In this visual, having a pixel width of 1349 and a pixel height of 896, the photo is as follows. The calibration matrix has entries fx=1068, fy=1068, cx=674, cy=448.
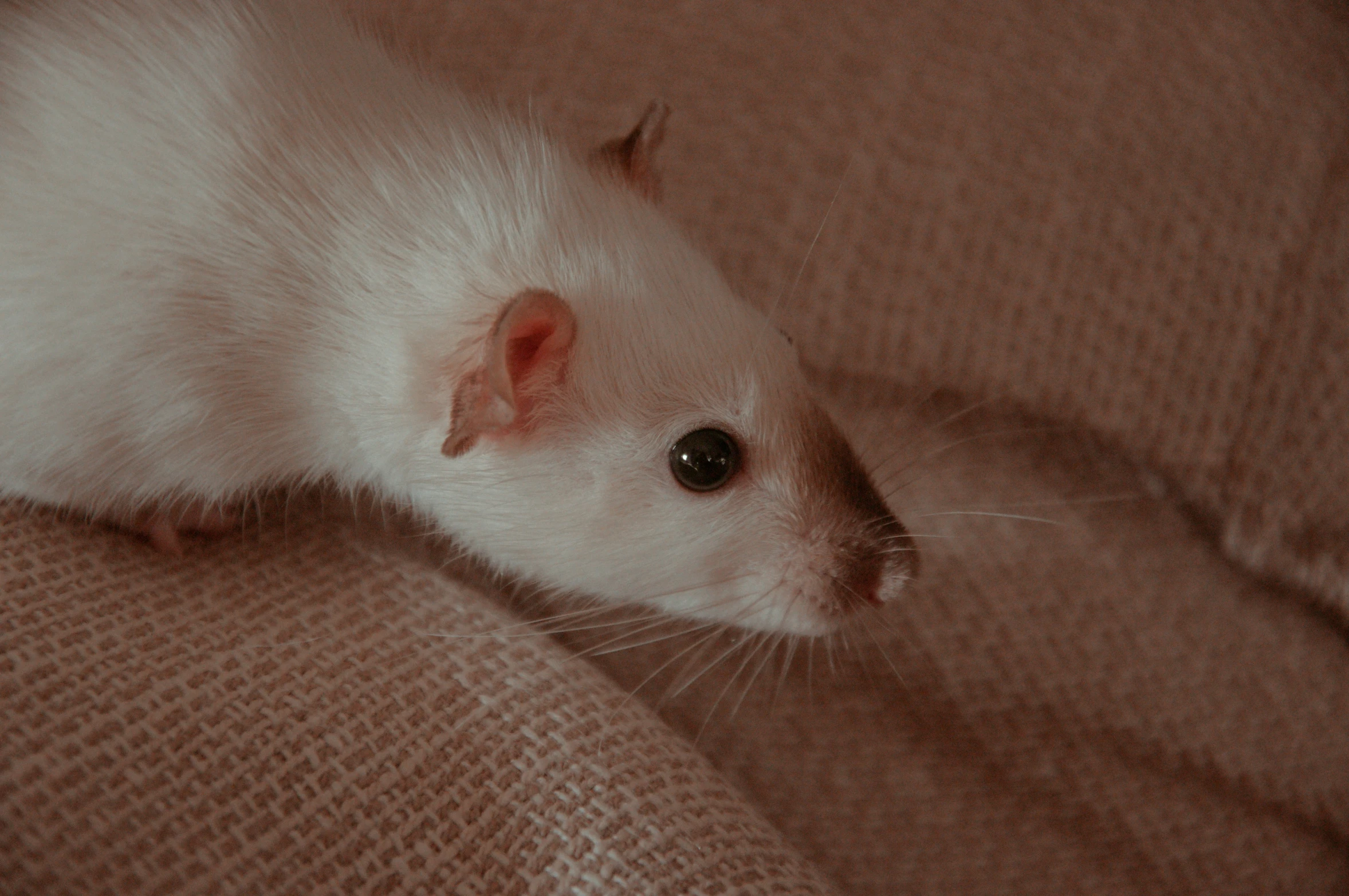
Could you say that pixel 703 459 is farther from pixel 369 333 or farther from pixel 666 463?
pixel 369 333

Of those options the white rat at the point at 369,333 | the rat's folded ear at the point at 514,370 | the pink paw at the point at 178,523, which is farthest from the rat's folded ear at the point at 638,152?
the pink paw at the point at 178,523

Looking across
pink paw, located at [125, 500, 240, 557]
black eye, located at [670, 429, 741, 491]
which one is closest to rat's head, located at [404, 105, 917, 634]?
black eye, located at [670, 429, 741, 491]

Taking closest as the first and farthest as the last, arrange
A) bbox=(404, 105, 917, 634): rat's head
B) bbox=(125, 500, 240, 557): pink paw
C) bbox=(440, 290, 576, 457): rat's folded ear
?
bbox=(440, 290, 576, 457): rat's folded ear < bbox=(404, 105, 917, 634): rat's head < bbox=(125, 500, 240, 557): pink paw

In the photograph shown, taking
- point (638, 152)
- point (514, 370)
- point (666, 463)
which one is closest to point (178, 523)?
point (514, 370)

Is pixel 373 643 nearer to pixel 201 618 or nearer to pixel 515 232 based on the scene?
pixel 201 618

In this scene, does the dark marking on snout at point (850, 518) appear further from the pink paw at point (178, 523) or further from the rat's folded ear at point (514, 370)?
the pink paw at point (178, 523)

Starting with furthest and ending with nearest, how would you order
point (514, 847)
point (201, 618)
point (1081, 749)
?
point (1081, 749)
point (201, 618)
point (514, 847)

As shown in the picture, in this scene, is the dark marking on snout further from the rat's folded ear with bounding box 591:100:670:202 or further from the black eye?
the rat's folded ear with bounding box 591:100:670:202

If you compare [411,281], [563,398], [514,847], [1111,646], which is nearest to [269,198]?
[411,281]
